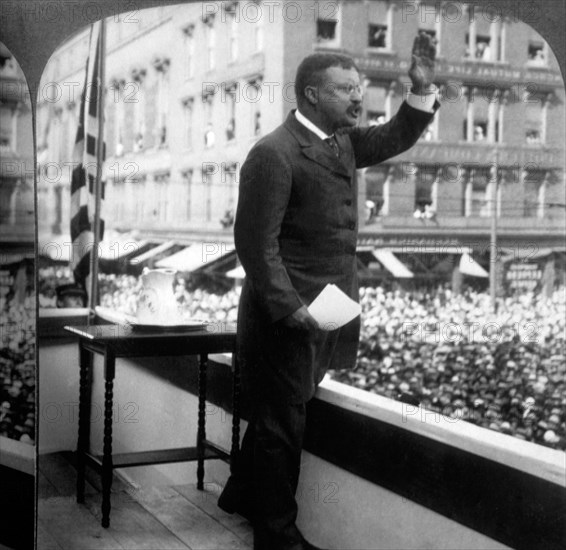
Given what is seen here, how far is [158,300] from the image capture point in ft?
6.55

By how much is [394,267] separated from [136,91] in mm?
690

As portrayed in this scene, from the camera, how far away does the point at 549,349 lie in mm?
1819

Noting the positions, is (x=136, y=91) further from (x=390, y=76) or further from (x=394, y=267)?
(x=394, y=267)

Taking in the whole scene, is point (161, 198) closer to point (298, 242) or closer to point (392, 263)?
point (298, 242)

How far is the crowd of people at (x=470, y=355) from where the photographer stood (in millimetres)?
1807

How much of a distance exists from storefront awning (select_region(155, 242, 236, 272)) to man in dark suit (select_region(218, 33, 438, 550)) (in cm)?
7

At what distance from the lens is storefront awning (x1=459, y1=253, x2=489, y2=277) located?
1828mm

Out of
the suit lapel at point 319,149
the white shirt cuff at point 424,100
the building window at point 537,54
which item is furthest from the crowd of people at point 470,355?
the building window at point 537,54

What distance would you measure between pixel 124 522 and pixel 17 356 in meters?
0.47

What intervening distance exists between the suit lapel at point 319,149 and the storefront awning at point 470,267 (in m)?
0.31

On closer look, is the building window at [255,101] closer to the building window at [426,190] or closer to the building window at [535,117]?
the building window at [426,190]

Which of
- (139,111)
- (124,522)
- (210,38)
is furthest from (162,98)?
(124,522)

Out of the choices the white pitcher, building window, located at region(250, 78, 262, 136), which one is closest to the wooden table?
the white pitcher

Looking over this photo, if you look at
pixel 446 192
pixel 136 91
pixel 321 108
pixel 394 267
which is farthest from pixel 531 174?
pixel 136 91
